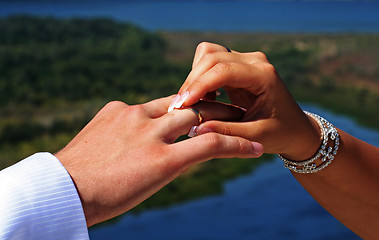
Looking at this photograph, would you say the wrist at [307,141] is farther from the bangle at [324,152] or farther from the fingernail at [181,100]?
the fingernail at [181,100]

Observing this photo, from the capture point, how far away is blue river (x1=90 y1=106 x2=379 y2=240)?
11.8m

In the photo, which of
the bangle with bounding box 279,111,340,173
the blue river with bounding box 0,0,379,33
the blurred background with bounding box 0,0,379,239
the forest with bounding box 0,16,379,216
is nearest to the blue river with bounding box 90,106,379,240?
the blurred background with bounding box 0,0,379,239

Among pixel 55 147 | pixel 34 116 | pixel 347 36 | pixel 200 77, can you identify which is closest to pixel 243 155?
pixel 200 77

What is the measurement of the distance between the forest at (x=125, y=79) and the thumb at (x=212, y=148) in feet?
36.9

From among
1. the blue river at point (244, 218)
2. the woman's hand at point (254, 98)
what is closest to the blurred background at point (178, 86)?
the blue river at point (244, 218)

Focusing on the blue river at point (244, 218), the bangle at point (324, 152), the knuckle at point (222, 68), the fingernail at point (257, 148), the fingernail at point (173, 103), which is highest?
the knuckle at point (222, 68)

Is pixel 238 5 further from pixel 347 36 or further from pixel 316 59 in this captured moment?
pixel 316 59

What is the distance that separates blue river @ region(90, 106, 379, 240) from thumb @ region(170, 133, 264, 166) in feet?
35.1

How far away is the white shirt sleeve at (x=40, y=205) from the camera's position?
2.85ft

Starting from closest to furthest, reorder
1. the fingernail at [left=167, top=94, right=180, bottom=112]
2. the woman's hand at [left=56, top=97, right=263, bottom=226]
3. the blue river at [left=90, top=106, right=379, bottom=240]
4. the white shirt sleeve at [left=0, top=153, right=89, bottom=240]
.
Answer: the white shirt sleeve at [left=0, top=153, right=89, bottom=240], the woman's hand at [left=56, top=97, right=263, bottom=226], the fingernail at [left=167, top=94, right=180, bottom=112], the blue river at [left=90, top=106, right=379, bottom=240]

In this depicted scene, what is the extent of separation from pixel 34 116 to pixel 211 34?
1952cm

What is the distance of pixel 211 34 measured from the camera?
3350cm

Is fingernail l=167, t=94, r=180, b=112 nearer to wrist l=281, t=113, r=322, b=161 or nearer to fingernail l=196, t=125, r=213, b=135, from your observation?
fingernail l=196, t=125, r=213, b=135

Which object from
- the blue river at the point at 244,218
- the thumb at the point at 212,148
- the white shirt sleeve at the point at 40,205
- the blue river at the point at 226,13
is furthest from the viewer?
the blue river at the point at 226,13
